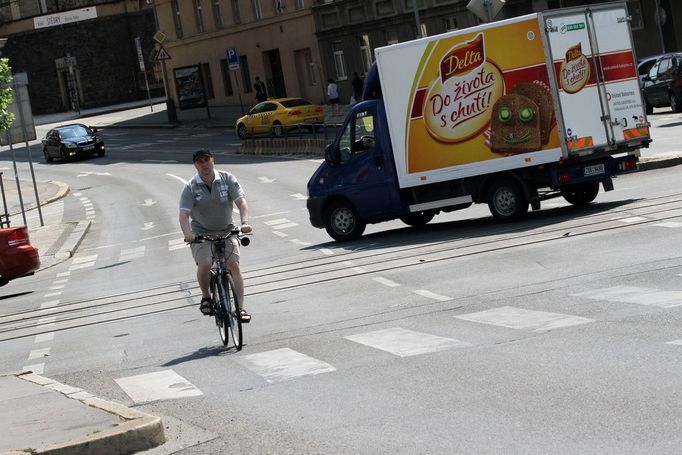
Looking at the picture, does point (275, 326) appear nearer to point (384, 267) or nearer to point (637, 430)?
point (384, 267)

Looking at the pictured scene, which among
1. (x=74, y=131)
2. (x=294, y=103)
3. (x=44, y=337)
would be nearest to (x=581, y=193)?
(x=44, y=337)

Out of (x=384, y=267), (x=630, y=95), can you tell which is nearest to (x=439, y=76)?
(x=630, y=95)

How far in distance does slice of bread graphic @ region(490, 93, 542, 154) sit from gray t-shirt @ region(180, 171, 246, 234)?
8581 millimetres

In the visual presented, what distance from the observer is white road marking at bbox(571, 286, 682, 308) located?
1123 centimetres

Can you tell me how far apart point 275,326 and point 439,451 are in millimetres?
6645

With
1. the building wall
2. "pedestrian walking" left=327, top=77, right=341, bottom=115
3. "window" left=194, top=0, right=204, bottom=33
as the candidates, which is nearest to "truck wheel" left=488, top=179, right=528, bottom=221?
"pedestrian walking" left=327, top=77, right=341, bottom=115

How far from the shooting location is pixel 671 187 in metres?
22.0

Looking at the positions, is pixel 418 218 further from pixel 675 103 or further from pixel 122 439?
pixel 675 103

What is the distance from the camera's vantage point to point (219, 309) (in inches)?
498

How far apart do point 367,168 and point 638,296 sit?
1094 centimetres

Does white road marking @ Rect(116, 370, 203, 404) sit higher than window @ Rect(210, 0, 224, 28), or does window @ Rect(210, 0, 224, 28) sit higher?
window @ Rect(210, 0, 224, 28)

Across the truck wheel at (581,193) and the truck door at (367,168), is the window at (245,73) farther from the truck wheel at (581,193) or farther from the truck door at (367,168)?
the truck wheel at (581,193)

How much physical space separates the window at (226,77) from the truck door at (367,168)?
51676 millimetres

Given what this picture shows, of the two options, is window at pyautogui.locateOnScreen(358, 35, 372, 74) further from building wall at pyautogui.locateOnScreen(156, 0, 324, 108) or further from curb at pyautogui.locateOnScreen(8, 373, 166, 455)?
curb at pyautogui.locateOnScreen(8, 373, 166, 455)
